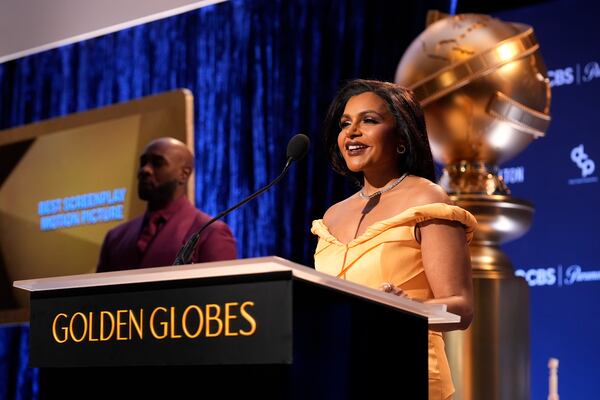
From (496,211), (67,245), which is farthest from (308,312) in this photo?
(67,245)

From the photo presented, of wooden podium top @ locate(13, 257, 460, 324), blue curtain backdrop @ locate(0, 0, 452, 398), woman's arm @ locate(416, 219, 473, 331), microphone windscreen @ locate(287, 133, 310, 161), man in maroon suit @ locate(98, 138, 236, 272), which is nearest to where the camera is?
wooden podium top @ locate(13, 257, 460, 324)

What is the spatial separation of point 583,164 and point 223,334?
2.88m

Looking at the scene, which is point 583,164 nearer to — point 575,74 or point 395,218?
point 575,74

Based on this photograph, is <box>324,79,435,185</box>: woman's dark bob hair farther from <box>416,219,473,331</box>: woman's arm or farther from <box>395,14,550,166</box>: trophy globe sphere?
<box>395,14,550,166</box>: trophy globe sphere

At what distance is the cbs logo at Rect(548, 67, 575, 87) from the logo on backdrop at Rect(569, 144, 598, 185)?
28cm

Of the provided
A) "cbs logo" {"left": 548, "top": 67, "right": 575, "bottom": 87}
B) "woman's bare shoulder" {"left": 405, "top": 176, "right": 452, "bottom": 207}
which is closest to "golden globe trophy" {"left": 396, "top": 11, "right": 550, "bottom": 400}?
"cbs logo" {"left": 548, "top": 67, "right": 575, "bottom": 87}

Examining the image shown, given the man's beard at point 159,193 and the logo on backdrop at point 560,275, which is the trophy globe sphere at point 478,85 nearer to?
the logo on backdrop at point 560,275

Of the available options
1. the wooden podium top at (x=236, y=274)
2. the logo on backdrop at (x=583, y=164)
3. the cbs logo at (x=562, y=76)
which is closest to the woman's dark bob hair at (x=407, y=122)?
the wooden podium top at (x=236, y=274)

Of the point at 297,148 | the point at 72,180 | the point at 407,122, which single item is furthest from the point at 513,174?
the point at 72,180

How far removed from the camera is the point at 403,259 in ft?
7.15

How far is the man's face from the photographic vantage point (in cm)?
468

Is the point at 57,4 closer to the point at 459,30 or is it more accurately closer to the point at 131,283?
the point at 459,30

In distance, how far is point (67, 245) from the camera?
18.4ft

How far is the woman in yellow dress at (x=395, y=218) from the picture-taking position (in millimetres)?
2141
